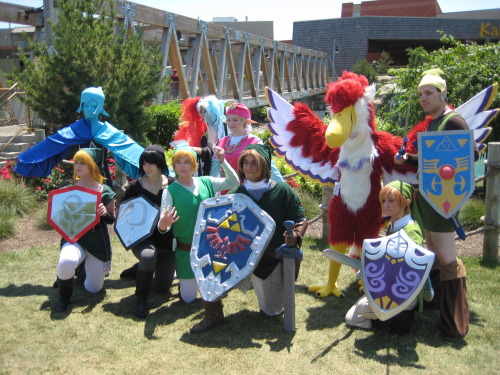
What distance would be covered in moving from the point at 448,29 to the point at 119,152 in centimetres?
3586

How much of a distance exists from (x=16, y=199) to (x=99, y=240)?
340 cm

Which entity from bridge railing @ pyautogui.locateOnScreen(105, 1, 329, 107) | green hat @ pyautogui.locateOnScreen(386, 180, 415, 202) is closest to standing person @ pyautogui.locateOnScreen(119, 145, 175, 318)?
green hat @ pyautogui.locateOnScreen(386, 180, 415, 202)

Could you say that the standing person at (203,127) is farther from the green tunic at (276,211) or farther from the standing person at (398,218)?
the standing person at (398,218)

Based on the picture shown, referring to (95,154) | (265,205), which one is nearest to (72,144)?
(95,154)

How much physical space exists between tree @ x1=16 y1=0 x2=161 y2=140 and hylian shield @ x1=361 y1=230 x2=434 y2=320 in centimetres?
501

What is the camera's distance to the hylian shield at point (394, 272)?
120 inches

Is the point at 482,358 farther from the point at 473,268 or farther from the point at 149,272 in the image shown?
the point at 149,272

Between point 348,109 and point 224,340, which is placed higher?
point 348,109

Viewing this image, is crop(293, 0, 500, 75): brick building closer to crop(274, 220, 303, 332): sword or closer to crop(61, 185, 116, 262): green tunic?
crop(61, 185, 116, 262): green tunic

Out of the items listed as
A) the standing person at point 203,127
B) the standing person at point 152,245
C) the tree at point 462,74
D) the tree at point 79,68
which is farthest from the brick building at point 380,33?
the standing person at point 152,245

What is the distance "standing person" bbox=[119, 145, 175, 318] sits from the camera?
387 cm

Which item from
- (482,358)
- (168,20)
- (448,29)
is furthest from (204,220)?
(448,29)

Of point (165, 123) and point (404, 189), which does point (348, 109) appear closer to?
point (404, 189)

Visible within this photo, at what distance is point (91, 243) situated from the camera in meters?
4.11
